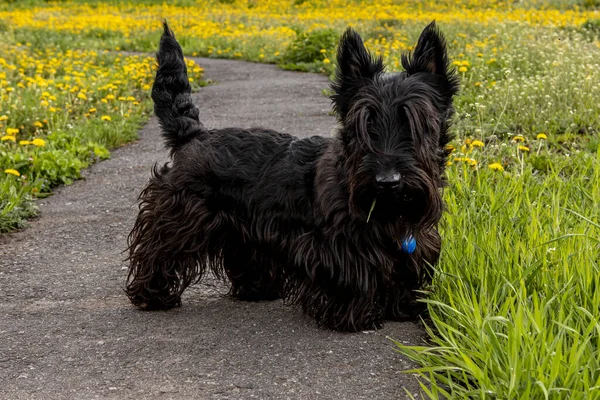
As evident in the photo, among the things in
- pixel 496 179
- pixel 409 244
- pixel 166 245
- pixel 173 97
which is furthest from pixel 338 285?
pixel 496 179

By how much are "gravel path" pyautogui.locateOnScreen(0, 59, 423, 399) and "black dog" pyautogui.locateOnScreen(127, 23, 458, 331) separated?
6.3 inches

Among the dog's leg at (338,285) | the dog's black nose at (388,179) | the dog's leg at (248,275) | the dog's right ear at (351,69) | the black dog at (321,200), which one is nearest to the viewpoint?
the dog's black nose at (388,179)

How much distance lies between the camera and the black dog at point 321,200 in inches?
117

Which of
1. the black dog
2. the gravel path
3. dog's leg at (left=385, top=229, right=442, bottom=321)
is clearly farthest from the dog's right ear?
the gravel path

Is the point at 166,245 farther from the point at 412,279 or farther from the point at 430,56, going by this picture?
the point at 430,56

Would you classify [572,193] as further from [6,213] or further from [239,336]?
[6,213]

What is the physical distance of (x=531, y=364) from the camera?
2385 millimetres

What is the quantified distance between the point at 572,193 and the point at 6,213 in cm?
380

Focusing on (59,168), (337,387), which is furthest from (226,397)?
(59,168)

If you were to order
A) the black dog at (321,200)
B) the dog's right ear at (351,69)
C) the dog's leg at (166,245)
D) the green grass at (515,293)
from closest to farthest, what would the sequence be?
the green grass at (515,293) → the black dog at (321,200) → the dog's right ear at (351,69) → the dog's leg at (166,245)

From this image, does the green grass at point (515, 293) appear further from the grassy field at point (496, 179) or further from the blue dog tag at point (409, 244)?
the blue dog tag at point (409, 244)

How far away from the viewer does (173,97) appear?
12.4ft

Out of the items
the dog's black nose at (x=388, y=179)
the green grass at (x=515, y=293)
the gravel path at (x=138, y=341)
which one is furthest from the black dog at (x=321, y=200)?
the green grass at (x=515, y=293)

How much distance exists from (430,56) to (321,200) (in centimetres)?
80
